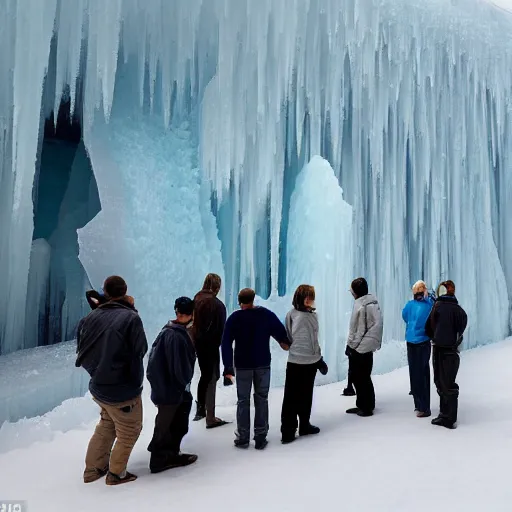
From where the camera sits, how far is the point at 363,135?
7.79 meters

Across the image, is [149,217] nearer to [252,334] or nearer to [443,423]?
Result: [252,334]

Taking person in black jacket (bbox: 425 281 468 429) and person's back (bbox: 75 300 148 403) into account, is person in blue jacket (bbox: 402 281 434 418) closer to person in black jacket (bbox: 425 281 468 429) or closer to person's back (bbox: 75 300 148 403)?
person in black jacket (bbox: 425 281 468 429)

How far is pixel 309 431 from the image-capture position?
3676mm

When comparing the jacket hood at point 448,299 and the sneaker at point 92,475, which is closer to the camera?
the sneaker at point 92,475

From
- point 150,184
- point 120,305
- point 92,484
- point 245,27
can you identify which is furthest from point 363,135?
point 92,484

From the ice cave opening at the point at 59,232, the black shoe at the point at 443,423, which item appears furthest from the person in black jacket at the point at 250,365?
the ice cave opening at the point at 59,232

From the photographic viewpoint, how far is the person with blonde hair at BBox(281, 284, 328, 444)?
350 cm

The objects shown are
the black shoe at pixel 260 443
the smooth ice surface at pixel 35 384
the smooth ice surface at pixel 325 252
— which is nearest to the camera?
the black shoe at pixel 260 443

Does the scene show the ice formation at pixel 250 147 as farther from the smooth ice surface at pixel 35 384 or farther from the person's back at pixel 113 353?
the person's back at pixel 113 353

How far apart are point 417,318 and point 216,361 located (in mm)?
1574

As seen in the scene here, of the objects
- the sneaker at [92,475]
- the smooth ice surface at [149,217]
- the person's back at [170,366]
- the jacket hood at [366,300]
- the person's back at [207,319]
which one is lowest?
the sneaker at [92,475]

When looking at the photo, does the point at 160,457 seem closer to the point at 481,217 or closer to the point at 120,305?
the point at 120,305

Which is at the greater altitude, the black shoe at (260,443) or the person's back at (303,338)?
the person's back at (303,338)

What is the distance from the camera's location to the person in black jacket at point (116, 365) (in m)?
2.72
